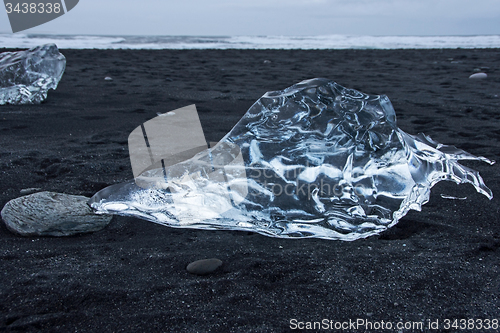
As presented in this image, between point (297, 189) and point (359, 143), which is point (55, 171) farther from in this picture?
point (359, 143)

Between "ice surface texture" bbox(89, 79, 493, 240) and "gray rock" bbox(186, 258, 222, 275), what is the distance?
28 centimetres

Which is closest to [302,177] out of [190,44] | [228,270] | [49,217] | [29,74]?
[228,270]

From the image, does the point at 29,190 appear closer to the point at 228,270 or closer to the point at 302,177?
the point at 228,270

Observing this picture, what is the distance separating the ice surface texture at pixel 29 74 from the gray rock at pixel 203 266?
3.51m

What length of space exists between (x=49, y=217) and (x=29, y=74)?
10.6 ft

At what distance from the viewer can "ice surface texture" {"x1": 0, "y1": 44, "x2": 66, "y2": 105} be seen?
4008 mm

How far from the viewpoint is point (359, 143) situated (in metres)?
1.87

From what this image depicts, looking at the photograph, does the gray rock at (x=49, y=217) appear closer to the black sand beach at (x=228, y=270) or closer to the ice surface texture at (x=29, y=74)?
the black sand beach at (x=228, y=270)

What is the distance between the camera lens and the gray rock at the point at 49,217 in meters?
1.66

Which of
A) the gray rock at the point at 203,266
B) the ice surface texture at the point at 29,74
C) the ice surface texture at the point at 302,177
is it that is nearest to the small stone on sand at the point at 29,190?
the ice surface texture at the point at 302,177

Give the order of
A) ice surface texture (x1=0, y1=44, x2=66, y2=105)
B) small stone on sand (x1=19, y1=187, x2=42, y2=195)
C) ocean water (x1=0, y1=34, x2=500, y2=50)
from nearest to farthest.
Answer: small stone on sand (x1=19, y1=187, x2=42, y2=195), ice surface texture (x1=0, y1=44, x2=66, y2=105), ocean water (x1=0, y1=34, x2=500, y2=50)

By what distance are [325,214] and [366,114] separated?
0.59 metres

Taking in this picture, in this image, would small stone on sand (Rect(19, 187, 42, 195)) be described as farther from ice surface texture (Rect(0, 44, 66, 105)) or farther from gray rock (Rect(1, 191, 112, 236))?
ice surface texture (Rect(0, 44, 66, 105))

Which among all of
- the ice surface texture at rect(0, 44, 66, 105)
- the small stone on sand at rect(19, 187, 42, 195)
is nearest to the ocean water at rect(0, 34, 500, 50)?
the ice surface texture at rect(0, 44, 66, 105)
